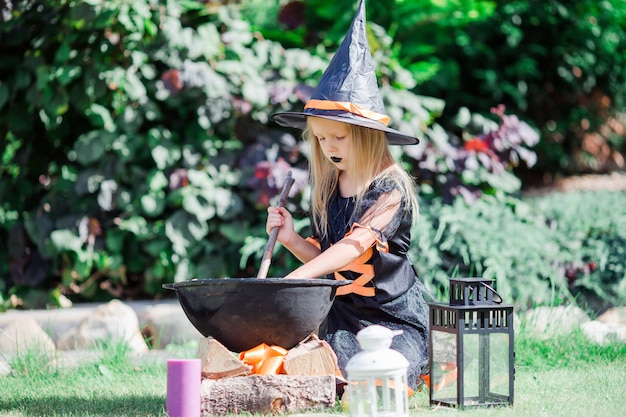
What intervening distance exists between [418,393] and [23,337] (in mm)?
1998

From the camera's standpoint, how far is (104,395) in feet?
9.62

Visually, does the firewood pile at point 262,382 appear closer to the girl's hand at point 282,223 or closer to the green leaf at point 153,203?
the girl's hand at point 282,223

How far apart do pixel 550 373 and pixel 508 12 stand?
14.2 ft

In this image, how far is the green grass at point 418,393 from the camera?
2537 millimetres

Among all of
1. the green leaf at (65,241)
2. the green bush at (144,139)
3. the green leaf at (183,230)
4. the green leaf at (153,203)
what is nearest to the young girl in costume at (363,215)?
the green bush at (144,139)

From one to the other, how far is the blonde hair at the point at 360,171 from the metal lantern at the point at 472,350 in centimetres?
48

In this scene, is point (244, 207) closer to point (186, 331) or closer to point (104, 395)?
point (186, 331)

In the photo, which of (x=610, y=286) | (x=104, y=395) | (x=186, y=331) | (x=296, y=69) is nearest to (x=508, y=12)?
(x=296, y=69)

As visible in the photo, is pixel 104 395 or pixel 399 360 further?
pixel 104 395

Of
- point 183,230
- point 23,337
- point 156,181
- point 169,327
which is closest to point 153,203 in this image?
point 156,181

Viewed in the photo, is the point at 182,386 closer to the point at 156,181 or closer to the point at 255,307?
the point at 255,307

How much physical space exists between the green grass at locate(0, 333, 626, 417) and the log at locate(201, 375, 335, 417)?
213 millimetres

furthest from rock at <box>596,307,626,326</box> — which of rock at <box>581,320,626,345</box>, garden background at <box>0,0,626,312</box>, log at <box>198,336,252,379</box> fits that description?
log at <box>198,336,252,379</box>

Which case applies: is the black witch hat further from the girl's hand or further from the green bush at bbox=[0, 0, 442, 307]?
the green bush at bbox=[0, 0, 442, 307]
